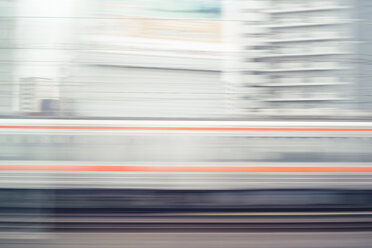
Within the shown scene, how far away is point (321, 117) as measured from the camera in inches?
153

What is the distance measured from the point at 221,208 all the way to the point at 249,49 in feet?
5.01

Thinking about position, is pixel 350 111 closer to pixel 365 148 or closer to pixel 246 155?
pixel 365 148

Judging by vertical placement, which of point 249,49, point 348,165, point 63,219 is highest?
point 249,49

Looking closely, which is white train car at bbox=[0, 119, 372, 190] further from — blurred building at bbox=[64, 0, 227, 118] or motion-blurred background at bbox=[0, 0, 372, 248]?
blurred building at bbox=[64, 0, 227, 118]

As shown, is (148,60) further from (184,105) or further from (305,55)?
(305,55)

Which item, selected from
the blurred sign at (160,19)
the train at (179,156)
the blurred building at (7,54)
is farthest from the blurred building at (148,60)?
the blurred building at (7,54)

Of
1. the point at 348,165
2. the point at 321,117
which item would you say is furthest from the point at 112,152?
the point at 348,165

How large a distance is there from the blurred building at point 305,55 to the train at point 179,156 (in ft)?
0.70

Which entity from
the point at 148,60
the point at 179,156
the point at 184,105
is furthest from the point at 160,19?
the point at 179,156

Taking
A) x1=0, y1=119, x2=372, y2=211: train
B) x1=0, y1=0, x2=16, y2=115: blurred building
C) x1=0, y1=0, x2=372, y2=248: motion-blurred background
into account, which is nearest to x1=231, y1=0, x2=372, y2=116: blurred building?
x1=0, y1=0, x2=372, y2=248: motion-blurred background

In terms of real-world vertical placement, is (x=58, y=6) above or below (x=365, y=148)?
above

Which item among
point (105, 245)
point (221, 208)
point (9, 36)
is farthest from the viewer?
point (221, 208)

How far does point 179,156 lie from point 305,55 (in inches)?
55.4

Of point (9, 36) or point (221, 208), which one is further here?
point (221, 208)
